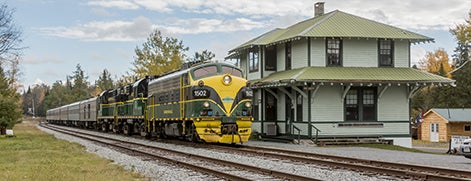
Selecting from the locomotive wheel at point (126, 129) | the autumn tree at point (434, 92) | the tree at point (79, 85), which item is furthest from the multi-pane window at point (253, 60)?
the tree at point (79, 85)

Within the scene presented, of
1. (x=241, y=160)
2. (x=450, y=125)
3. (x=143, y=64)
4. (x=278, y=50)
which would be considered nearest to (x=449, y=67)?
(x=450, y=125)

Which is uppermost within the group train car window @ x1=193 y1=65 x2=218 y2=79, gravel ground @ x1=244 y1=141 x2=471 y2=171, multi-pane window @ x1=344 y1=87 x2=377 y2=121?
train car window @ x1=193 y1=65 x2=218 y2=79

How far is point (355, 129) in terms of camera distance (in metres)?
29.1

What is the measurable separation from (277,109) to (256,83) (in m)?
2.68

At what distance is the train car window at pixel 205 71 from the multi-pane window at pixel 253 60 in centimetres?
1016

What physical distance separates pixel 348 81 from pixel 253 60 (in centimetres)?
899

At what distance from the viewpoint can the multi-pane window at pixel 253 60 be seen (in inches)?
1346

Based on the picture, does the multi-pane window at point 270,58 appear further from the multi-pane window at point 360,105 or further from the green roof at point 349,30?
the multi-pane window at point 360,105

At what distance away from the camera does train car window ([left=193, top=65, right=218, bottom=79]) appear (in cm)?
2383

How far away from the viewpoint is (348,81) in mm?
27078

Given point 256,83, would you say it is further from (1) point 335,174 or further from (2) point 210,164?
(1) point 335,174

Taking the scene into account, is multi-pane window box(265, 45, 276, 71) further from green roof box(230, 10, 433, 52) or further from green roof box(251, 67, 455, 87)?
green roof box(251, 67, 455, 87)

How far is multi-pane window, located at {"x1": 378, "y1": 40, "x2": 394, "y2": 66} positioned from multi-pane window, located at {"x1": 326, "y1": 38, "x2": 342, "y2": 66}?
2337 mm

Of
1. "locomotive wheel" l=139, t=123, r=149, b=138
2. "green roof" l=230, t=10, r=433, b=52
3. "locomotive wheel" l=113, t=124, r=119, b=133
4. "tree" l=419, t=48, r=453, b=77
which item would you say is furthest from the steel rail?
"tree" l=419, t=48, r=453, b=77
